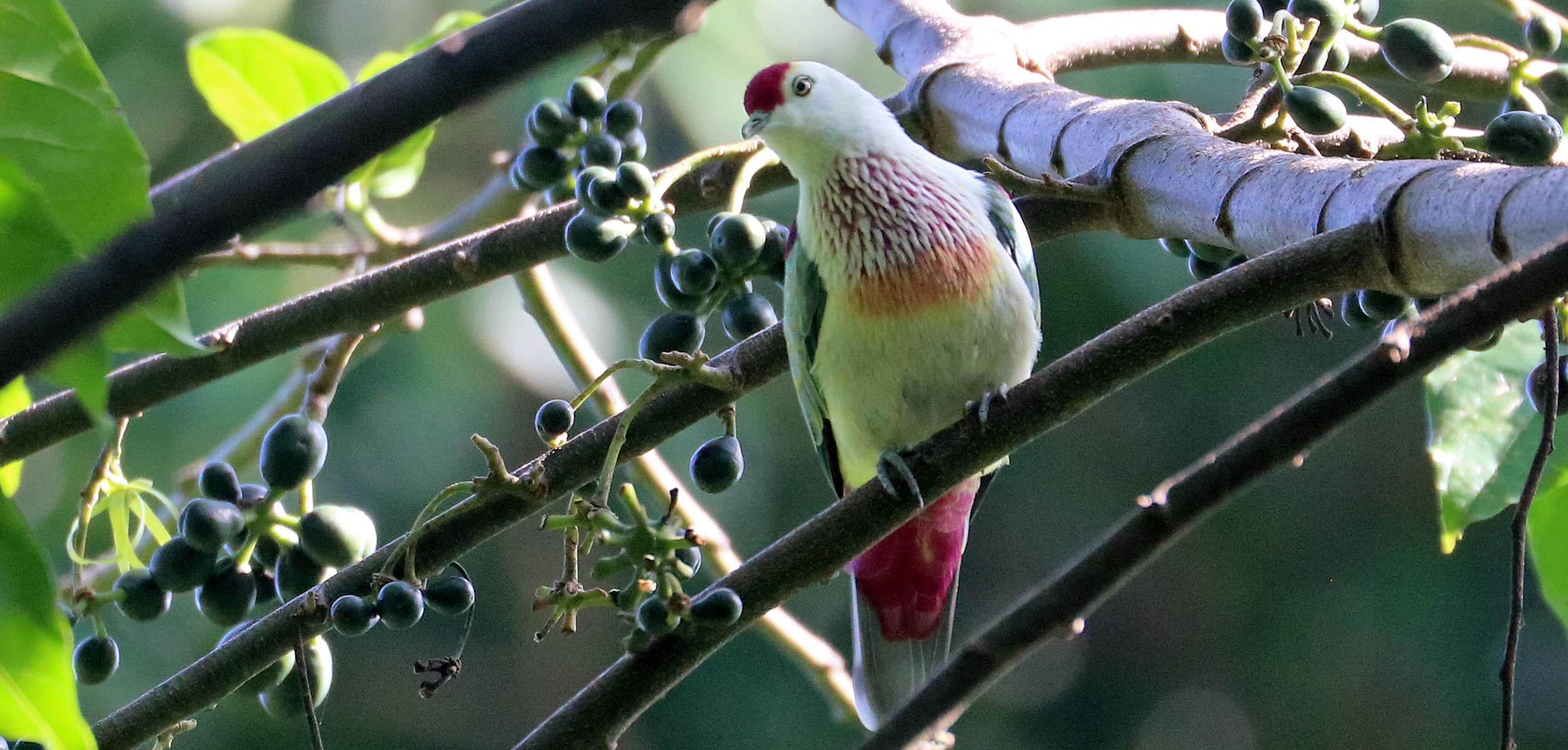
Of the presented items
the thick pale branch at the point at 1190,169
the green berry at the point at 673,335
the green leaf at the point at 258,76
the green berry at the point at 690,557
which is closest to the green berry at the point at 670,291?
the green berry at the point at 673,335

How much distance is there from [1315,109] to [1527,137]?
0.50 ft

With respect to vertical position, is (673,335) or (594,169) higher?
(594,169)

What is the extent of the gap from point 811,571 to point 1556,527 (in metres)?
0.49

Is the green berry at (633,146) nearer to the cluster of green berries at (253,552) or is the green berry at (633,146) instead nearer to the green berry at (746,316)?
the green berry at (746,316)

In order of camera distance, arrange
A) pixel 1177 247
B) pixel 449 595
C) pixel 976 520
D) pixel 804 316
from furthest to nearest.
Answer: pixel 976 520 → pixel 804 316 → pixel 1177 247 → pixel 449 595

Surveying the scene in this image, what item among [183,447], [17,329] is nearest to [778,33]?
[183,447]

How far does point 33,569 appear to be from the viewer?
2.62ft

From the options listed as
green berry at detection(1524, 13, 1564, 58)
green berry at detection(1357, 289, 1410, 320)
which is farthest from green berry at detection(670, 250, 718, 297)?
green berry at detection(1524, 13, 1564, 58)

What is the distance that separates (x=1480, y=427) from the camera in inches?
46.9

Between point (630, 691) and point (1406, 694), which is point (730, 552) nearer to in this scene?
point (630, 691)

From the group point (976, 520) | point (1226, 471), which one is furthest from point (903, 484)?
point (976, 520)

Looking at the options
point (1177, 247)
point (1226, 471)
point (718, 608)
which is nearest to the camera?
point (1226, 471)

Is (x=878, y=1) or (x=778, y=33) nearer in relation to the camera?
(x=878, y=1)

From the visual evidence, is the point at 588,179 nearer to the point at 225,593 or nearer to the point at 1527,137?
the point at 225,593
